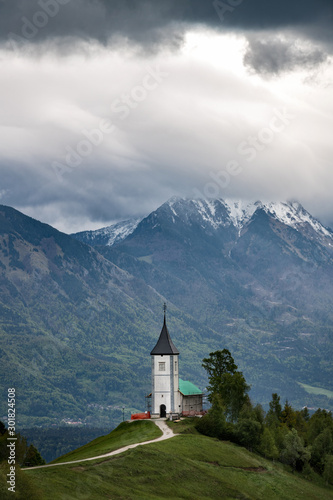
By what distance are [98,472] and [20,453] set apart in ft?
102

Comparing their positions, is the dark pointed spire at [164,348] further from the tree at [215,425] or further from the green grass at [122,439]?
the tree at [215,425]

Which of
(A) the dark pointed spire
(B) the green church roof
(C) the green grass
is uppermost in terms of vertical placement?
(A) the dark pointed spire

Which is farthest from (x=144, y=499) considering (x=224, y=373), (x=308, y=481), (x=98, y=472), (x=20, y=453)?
(x=224, y=373)

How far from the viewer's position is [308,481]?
11600cm

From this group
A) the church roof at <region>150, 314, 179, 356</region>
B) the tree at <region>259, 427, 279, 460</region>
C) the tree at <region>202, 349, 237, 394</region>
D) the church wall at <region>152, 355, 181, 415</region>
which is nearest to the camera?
the tree at <region>259, 427, 279, 460</region>

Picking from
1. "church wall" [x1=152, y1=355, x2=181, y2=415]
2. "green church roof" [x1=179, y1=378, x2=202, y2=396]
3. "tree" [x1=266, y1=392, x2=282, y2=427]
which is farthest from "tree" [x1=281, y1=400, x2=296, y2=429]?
"church wall" [x1=152, y1=355, x2=181, y2=415]

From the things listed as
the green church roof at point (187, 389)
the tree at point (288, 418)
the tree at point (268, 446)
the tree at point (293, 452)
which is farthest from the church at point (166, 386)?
the tree at point (288, 418)

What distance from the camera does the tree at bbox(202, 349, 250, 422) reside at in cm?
12838

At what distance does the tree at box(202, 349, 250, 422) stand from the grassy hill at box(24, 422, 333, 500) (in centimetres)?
1226

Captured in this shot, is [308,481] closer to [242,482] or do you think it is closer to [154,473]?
[242,482]

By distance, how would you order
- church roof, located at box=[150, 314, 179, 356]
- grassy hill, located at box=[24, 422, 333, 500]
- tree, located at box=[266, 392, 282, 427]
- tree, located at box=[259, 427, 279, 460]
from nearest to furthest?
1. grassy hill, located at box=[24, 422, 333, 500]
2. tree, located at box=[259, 427, 279, 460]
3. church roof, located at box=[150, 314, 179, 356]
4. tree, located at box=[266, 392, 282, 427]

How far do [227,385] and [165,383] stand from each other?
1243cm

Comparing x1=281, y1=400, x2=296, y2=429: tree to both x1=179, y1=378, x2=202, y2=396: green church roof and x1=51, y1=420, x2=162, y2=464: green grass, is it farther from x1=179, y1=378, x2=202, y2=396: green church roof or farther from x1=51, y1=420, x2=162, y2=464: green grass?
x1=51, y1=420, x2=162, y2=464: green grass

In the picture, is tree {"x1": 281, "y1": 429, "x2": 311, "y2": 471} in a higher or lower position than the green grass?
lower
